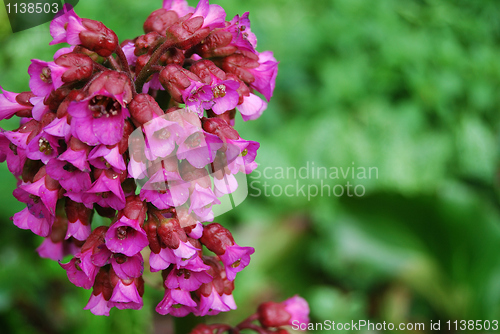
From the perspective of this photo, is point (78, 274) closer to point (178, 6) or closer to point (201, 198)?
point (201, 198)

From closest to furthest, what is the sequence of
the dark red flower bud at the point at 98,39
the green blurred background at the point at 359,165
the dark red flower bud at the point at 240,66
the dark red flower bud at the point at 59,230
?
the dark red flower bud at the point at 98,39, the dark red flower bud at the point at 240,66, the dark red flower bud at the point at 59,230, the green blurred background at the point at 359,165

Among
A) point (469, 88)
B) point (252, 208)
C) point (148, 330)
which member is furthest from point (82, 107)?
point (469, 88)

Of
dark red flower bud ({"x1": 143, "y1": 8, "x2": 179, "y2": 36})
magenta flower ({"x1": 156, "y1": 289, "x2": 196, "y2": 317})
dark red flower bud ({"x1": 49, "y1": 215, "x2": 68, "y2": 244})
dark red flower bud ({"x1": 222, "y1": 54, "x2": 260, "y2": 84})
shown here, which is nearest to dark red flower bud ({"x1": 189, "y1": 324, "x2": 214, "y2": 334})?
magenta flower ({"x1": 156, "y1": 289, "x2": 196, "y2": 317})

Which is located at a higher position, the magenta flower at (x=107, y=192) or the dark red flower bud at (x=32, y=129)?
the dark red flower bud at (x=32, y=129)

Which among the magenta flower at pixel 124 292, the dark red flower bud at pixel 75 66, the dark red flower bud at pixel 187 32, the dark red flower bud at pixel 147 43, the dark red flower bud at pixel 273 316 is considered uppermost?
the dark red flower bud at pixel 187 32

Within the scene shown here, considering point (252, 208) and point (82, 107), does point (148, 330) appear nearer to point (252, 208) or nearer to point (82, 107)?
point (252, 208)

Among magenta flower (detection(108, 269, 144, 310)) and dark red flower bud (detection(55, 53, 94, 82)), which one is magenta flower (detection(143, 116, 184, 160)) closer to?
dark red flower bud (detection(55, 53, 94, 82))

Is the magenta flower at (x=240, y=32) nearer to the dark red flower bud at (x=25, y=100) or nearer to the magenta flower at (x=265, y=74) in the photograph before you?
the magenta flower at (x=265, y=74)

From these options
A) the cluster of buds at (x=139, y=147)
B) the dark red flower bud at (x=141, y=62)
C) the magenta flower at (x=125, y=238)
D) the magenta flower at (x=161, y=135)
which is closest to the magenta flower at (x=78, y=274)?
the cluster of buds at (x=139, y=147)
